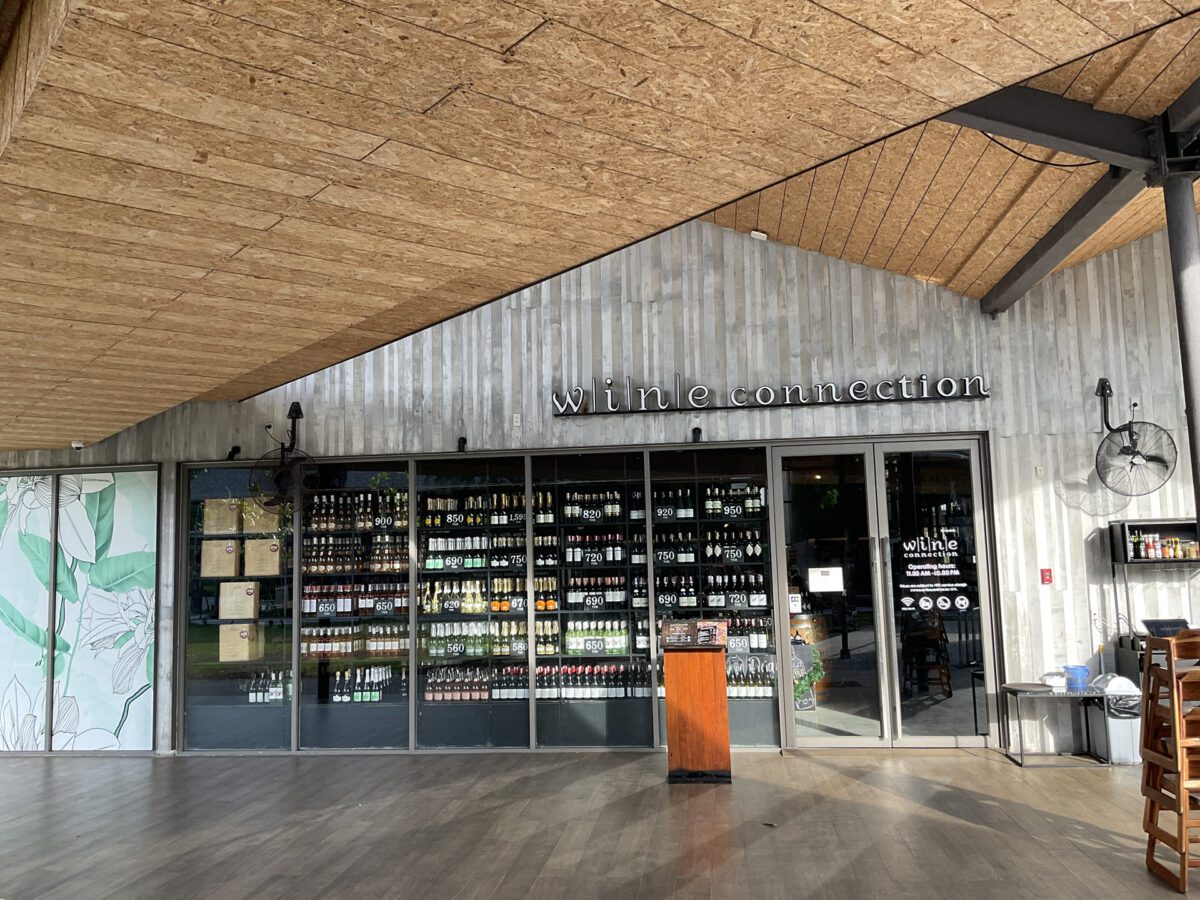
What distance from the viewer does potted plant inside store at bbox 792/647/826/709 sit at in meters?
A: 7.57

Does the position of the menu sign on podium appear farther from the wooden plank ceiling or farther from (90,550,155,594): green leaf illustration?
(90,550,155,594): green leaf illustration

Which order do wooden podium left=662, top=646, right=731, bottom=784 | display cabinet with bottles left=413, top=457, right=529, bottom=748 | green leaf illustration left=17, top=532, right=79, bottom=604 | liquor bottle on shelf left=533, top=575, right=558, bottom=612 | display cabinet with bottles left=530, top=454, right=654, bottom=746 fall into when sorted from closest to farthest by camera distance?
wooden podium left=662, top=646, right=731, bottom=784 < display cabinet with bottles left=530, top=454, right=654, bottom=746 < display cabinet with bottles left=413, top=457, right=529, bottom=748 < liquor bottle on shelf left=533, top=575, right=558, bottom=612 < green leaf illustration left=17, top=532, right=79, bottom=604

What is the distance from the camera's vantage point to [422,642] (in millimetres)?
7992

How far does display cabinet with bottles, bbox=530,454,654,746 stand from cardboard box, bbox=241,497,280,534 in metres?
2.40

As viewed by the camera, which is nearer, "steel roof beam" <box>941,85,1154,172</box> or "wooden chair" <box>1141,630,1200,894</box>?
"wooden chair" <box>1141,630,1200,894</box>

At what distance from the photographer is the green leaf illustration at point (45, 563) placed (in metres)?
8.36

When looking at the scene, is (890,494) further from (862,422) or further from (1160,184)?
(1160,184)

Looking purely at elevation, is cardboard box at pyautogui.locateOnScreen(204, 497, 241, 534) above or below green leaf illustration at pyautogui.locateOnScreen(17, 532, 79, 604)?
above

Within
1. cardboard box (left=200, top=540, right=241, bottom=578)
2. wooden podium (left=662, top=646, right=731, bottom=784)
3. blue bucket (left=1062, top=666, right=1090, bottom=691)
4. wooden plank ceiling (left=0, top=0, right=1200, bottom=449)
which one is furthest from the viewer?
cardboard box (left=200, top=540, right=241, bottom=578)

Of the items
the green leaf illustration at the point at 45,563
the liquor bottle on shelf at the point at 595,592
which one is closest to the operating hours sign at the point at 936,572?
the liquor bottle on shelf at the point at 595,592

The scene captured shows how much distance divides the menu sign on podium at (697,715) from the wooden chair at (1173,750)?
2.64m

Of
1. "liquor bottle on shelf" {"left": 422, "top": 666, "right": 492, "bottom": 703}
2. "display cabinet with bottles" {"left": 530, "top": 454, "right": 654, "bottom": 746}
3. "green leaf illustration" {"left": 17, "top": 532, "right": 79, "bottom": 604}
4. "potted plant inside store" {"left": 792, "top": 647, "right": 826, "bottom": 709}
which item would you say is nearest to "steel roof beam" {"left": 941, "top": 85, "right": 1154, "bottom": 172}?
"display cabinet with bottles" {"left": 530, "top": 454, "right": 654, "bottom": 746}

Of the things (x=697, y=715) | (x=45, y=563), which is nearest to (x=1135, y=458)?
(x=697, y=715)

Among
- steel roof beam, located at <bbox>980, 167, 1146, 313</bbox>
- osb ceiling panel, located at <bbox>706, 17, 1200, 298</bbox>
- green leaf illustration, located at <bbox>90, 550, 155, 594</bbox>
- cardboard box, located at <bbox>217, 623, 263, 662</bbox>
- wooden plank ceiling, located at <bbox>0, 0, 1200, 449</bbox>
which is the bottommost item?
cardboard box, located at <bbox>217, 623, 263, 662</bbox>
